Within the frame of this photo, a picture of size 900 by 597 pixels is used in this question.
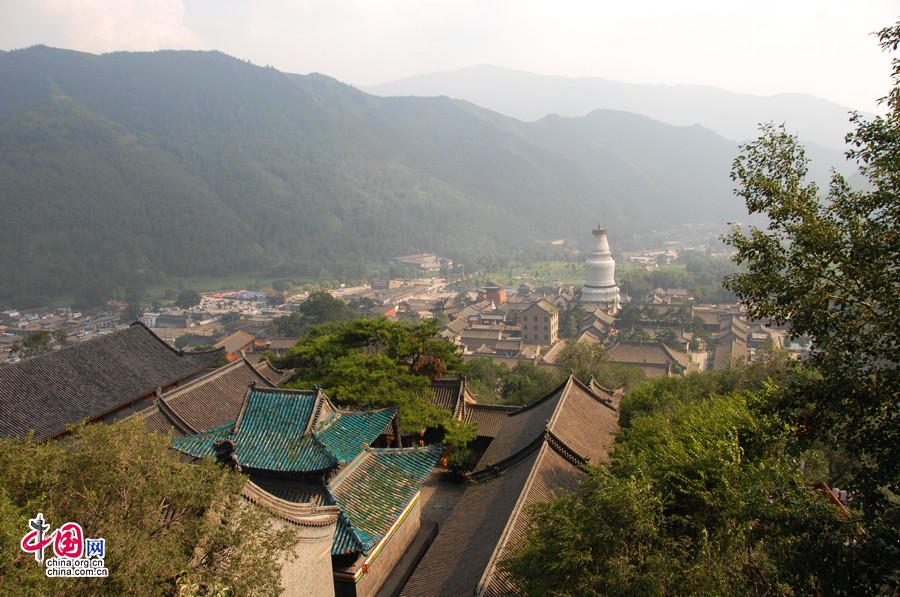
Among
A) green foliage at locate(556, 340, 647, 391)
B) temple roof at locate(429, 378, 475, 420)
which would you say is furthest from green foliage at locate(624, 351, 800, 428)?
Answer: green foliage at locate(556, 340, 647, 391)

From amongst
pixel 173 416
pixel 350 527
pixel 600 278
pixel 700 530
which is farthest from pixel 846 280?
pixel 600 278

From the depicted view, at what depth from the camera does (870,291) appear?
5871 mm

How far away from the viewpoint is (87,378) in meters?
18.3

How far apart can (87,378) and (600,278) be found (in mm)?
65149

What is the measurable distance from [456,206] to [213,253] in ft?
275

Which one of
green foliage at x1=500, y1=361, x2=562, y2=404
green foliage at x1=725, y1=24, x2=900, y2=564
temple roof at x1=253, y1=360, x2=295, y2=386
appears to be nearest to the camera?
green foliage at x1=725, y1=24, x2=900, y2=564

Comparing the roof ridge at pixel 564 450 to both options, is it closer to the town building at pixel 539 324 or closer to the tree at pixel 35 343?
the tree at pixel 35 343

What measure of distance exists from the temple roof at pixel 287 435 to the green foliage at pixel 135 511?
13.7 ft

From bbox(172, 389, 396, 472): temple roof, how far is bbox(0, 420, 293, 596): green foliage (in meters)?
4.17

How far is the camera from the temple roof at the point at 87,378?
15961mm

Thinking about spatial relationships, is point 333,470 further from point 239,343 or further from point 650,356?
point 239,343

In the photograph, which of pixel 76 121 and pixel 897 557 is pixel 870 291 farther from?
pixel 76 121

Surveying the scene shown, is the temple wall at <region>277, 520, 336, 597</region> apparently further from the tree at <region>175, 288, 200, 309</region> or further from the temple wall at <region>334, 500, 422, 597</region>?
the tree at <region>175, 288, 200, 309</region>

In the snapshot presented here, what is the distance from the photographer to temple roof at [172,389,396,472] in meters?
11.4
